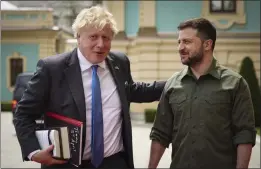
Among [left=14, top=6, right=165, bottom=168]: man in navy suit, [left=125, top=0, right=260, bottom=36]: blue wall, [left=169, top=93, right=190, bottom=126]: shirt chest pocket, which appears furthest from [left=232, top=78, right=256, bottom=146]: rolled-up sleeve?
[left=125, top=0, right=260, bottom=36]: blue wall

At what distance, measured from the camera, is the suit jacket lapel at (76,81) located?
3086 mm

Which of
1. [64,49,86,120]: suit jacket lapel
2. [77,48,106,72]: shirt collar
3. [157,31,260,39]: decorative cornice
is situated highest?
[157,31,260,39]: decorative cornice

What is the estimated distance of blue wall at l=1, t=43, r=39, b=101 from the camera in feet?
103

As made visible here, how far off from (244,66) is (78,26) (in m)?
13.3

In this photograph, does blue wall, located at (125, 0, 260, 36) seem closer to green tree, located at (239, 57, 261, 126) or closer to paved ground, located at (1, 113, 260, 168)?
green tree, located at (239, 57, 261, 126)

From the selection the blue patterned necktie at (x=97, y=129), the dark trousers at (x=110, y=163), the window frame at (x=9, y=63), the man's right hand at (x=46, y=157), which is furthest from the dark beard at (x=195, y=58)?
the window frame at (x=9, y=63)

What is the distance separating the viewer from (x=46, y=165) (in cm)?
316

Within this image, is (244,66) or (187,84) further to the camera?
(244,66)

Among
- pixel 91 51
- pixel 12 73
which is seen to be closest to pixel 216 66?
pixel 91 51

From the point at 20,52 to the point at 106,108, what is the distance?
29337 millimetres

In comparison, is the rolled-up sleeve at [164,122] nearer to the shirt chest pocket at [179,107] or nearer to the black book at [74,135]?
the shirt chest pocket at [179,107]

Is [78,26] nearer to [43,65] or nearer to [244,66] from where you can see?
[43,65]

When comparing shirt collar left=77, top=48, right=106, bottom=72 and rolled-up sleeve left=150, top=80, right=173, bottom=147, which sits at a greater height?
shirt collar left=77, top=48, right=106, bottom=72

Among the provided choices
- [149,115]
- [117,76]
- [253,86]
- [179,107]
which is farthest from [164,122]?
[149,115]
